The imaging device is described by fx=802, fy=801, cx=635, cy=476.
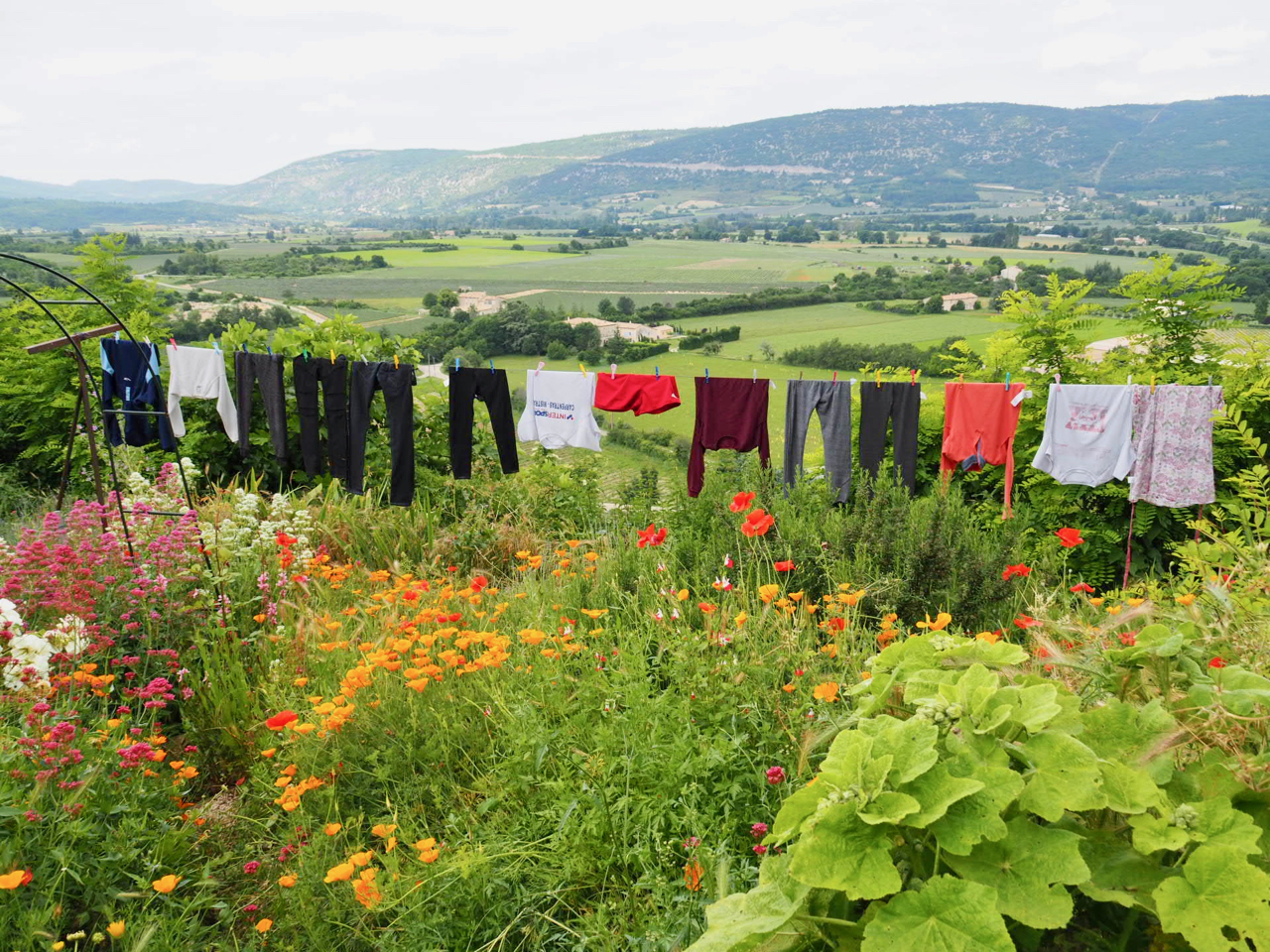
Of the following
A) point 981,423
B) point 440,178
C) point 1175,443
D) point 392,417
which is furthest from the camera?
point 440,178

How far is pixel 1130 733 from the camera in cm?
→ 159

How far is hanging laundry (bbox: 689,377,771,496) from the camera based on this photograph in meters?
6.93

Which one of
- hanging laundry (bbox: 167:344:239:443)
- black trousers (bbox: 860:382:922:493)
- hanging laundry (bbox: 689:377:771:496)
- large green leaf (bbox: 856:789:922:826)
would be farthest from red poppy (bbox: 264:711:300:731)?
hanging laundry (bbox: 167:344:239:443)

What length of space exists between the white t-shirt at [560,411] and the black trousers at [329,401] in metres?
1.80

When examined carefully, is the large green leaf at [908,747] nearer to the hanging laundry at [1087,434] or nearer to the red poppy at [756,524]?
the red poppy at [756,524]

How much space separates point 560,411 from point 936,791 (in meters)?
6.26

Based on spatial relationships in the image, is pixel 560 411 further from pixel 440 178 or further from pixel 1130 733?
pixel 440 178

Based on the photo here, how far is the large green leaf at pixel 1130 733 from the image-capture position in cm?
154

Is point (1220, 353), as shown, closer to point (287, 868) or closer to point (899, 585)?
point (899, 585)

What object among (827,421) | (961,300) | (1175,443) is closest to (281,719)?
(827,421)

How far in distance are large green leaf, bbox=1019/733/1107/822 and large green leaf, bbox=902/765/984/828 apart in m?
0.11

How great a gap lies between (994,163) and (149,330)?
136m

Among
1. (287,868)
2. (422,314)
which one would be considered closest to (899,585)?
(287,868)

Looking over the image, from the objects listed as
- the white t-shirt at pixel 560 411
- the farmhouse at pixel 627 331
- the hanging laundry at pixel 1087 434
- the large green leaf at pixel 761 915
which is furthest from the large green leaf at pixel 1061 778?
the farmhouse at pixel 627 331
